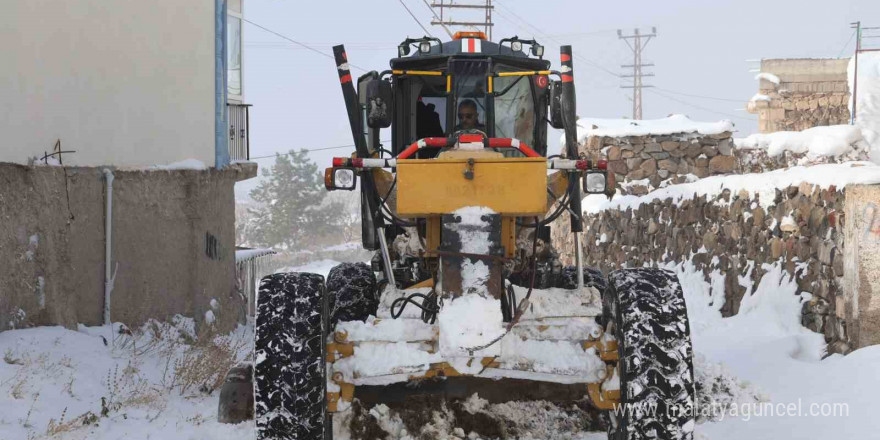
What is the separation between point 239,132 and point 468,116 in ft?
37.1

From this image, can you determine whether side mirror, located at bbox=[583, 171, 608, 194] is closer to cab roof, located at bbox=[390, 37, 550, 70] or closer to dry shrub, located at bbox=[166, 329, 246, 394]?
cab roof, located at bbox=[390, 37, 550, 70]

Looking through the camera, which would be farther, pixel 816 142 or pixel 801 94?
pixel 801 94

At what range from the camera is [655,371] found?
4.71 meters

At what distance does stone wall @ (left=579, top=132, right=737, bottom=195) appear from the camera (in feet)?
62.2

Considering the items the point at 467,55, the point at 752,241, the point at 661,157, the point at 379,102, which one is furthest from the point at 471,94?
the point at 661,157

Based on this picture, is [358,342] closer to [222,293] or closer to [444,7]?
[222,293]

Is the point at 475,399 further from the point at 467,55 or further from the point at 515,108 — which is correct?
the point at 467,55

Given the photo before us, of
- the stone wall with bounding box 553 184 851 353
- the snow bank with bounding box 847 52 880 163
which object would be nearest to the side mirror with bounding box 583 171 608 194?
the stone wall with bounding box 553 184 851 353

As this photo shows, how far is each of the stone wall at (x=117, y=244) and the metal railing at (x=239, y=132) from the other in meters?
1.30

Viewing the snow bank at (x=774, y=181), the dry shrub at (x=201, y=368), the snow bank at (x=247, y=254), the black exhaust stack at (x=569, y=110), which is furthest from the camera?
the snow bank at (x=247, y=254)

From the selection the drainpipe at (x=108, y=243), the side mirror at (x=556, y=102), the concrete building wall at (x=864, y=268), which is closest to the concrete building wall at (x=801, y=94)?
the concrete building wall at (x=864, y=268)

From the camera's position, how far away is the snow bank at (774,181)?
861 cm

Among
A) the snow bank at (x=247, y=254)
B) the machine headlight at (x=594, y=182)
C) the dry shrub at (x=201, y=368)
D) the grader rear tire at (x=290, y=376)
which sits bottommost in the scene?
the dry shrub at (x=201, y=368)

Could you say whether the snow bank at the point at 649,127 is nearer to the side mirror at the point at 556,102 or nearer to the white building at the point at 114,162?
the white building at the point at 114,162
